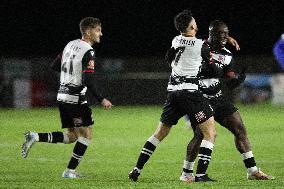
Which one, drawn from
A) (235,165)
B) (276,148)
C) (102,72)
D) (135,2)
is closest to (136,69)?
(102,72)

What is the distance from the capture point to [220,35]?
37.7 feet

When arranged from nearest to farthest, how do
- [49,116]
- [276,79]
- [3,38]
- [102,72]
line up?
[49,116], [276,79], [102,72], [3,38]

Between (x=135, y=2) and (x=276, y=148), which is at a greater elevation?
(x=276, y=148)

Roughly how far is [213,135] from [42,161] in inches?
173

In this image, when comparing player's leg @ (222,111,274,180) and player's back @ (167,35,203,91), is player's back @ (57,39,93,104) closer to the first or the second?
player's back @ (167,35,203,91)

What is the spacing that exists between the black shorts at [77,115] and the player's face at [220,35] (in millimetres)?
2079

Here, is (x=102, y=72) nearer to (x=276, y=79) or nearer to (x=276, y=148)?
(x=276, y=79)

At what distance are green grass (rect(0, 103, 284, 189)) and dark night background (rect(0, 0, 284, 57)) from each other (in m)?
22.4

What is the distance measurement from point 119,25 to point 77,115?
38.4 m

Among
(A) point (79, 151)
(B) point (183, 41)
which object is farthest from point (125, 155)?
(B) point (183, 41)

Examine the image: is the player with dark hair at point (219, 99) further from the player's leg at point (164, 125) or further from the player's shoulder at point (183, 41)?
the player's shoulder at point (183, 41)

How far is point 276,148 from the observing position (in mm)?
16609

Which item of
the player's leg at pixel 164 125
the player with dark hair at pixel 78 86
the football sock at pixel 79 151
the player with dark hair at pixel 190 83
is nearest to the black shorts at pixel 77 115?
the player with dark hair at pixel 78 86

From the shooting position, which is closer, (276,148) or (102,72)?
(276,148)
